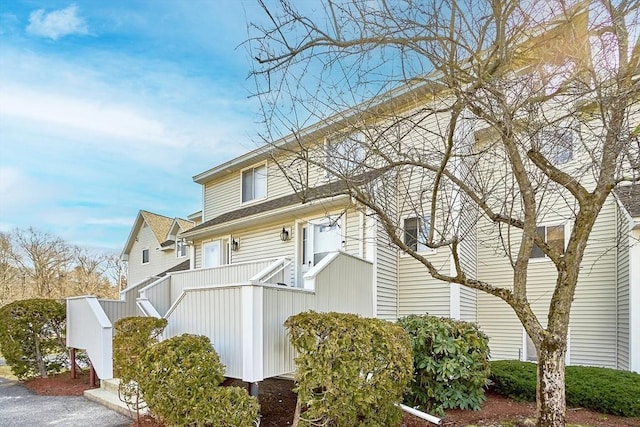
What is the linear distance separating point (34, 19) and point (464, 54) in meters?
7.81

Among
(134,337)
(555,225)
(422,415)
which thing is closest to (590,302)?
(555,225)

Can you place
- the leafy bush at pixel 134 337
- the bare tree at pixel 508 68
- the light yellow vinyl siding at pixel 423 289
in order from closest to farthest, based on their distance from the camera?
the bare tree at pixel 508 68, the leafy bush at pixel 134 337, the light yellow vinyl siding at pixel 423 289

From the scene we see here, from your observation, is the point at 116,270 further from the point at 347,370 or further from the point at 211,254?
the point at 347,370

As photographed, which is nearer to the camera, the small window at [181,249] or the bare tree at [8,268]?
the small window at [181,249]

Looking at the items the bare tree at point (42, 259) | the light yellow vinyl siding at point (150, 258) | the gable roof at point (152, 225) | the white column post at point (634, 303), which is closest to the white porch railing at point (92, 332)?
the white column post at point (634, 303)

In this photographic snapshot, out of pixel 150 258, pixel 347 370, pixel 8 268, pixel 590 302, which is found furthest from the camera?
pixel 8 268

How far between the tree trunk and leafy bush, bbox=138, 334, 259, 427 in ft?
10.6

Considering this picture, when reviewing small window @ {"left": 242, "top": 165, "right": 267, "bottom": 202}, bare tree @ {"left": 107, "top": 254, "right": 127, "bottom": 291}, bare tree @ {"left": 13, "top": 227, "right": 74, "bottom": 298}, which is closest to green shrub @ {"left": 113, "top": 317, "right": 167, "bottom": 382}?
small window @ {"left": 242, "top": 165, "right": 267, "bottom": 202}

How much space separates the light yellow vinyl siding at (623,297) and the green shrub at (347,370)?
5545 millimetres

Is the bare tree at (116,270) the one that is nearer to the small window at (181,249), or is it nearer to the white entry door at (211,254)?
the small window at (181,249)

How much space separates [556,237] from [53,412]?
34.5 ft

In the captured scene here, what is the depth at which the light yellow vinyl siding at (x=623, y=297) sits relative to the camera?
26.1 ft

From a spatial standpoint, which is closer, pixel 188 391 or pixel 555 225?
pixel 188 391

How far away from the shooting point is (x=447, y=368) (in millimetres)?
5797
